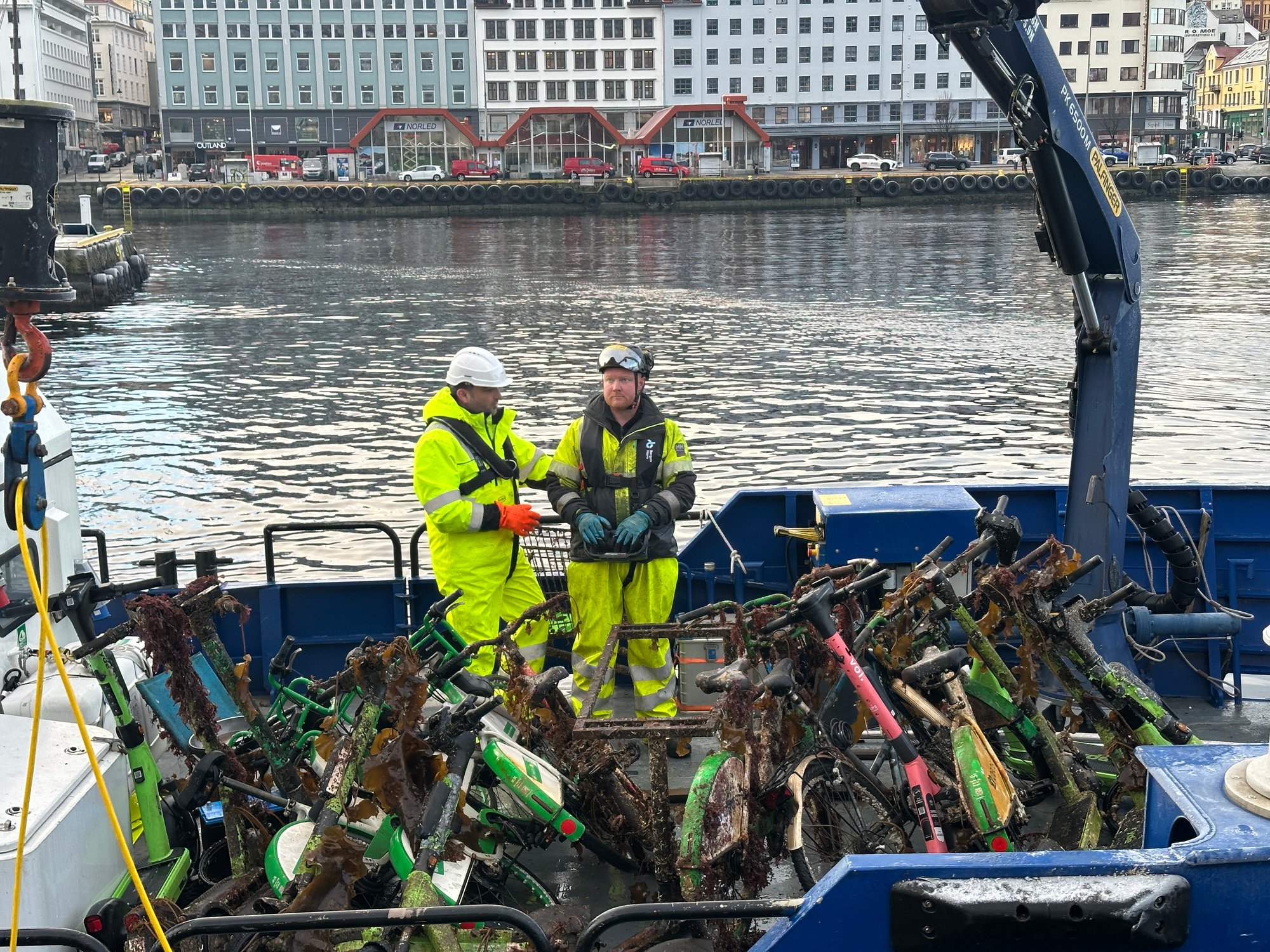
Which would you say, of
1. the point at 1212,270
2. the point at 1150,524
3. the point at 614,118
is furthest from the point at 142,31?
the point at 1150,524

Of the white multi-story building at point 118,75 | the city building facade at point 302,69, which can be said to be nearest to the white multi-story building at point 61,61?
the white multi-story building at point 118,75

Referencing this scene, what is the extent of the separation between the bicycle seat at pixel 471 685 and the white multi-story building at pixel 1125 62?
109 metres

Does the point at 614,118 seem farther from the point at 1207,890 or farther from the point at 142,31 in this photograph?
the point at 1207,890

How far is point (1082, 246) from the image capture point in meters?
7.13

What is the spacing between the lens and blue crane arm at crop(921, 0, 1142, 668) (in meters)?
6.58

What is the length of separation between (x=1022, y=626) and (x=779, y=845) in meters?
1.38

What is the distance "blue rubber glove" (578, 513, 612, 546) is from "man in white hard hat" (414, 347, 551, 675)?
0.27 meters

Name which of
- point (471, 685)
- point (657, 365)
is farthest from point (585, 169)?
point (471, 685)

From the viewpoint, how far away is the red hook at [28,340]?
13.4ft

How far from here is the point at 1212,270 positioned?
144 feet

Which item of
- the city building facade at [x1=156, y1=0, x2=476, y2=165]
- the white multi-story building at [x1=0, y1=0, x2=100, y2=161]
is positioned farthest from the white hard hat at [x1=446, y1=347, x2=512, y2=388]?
the white multi-story building at [x1=0, y1=0, x2=100, y2=161]

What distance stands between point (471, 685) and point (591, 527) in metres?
2.13

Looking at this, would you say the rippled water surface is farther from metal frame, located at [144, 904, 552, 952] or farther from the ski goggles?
metal frame, located at [144, 904, 552, 952]

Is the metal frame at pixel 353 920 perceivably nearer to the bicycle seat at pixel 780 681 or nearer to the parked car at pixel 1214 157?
the bicycle seat at pixel 780 681
